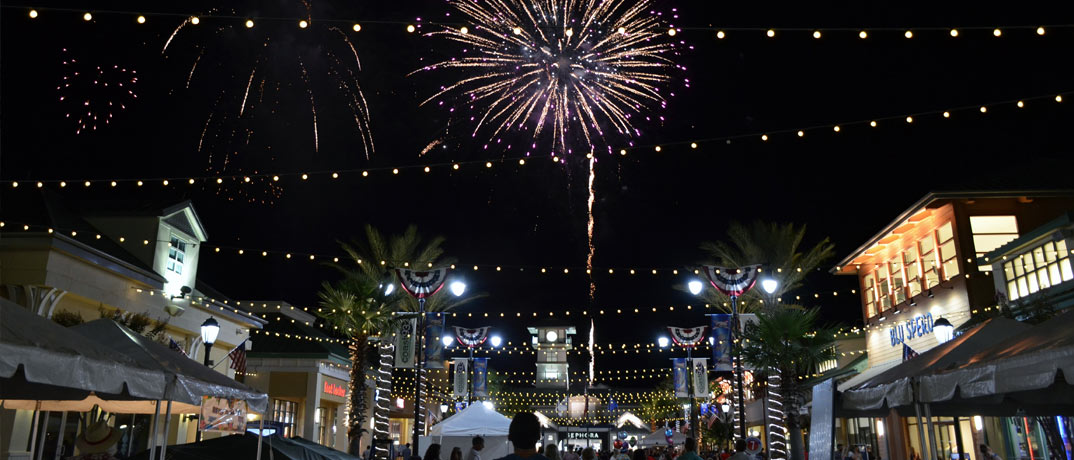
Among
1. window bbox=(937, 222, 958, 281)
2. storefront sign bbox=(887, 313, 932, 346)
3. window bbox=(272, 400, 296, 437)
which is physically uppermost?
window bbox=(937, 222, 958, 281)

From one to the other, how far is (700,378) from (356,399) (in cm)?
1622

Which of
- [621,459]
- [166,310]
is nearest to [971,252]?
[621,459]

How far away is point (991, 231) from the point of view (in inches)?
1043

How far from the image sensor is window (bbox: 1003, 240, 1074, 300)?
21328 millimetres

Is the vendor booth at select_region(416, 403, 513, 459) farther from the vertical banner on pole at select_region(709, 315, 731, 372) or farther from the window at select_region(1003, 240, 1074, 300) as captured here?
the window at select_region(1003, 240, 1074, 300)

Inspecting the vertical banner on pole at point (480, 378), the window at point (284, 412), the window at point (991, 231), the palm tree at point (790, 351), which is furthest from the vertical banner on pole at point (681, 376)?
the window at point (284, 412)

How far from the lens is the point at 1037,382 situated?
240 inches

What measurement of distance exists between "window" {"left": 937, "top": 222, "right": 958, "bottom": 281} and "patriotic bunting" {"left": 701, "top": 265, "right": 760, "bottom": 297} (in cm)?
785

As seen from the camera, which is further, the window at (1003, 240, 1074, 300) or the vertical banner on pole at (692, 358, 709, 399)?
the vertical banner on pole at (692, 358, 709, 399)

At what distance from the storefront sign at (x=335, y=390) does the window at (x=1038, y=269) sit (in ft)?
90.0

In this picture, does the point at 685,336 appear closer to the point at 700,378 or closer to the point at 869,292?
the point at 700,378

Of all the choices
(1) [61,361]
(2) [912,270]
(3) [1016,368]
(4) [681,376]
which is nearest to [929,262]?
(2) [912,270]

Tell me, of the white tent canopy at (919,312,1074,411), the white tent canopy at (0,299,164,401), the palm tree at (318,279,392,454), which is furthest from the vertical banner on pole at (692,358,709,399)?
the white tent canopy at (0,299,164,401)

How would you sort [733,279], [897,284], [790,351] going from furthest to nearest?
[897,284]
[733,279]
[790,351]
